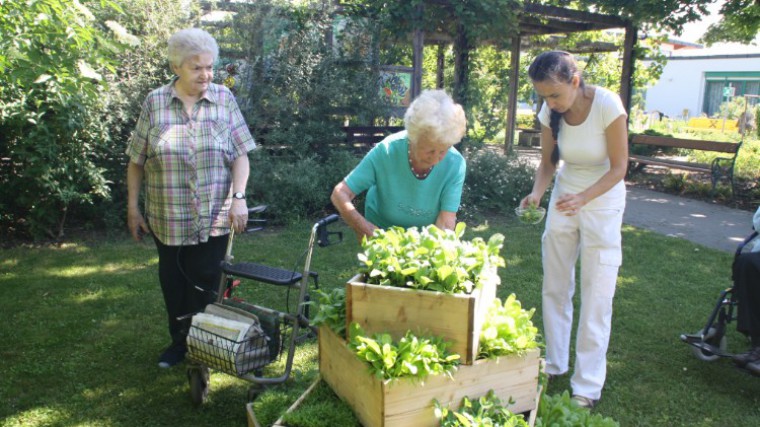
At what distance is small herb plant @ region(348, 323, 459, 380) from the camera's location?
1.98m

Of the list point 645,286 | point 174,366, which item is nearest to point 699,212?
point 645,286

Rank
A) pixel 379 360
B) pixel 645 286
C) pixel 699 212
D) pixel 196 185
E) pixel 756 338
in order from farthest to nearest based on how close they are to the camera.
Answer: pixel 699 212
pixel 645 286
pixel 756 338
pixel 196 185
pixel 379 360

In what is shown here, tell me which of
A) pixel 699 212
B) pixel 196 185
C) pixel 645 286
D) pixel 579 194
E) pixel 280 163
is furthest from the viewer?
pixel 699 212

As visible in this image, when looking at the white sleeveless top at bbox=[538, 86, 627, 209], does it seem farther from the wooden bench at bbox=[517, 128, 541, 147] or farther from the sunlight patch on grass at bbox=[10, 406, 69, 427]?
the wooden bench at bbox=[517, 128, 541, 147]

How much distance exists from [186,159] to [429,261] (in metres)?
1.65

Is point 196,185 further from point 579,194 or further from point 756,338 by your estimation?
point 756,338

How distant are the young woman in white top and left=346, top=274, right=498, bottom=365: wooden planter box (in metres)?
1.18

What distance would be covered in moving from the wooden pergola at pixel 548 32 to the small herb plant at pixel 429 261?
6.60m

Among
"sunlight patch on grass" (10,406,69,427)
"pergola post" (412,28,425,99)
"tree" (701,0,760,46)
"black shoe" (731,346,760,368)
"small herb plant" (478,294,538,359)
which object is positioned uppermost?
"tree" (701,0,760,46)

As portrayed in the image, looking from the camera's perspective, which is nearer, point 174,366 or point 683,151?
point 174,366

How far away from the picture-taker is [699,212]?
28.4 feet

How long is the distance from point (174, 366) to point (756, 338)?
11.1 feet

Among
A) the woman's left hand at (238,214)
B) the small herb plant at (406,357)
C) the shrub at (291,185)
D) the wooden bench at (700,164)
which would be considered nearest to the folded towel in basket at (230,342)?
the woman's left hand at (238,214)

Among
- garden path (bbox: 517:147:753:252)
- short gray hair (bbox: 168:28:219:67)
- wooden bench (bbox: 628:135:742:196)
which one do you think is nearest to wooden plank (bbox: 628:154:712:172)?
wooden bench (bbox: 628:135:742:196)
